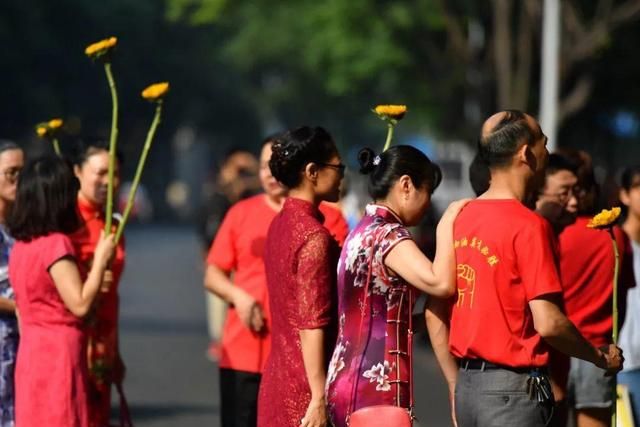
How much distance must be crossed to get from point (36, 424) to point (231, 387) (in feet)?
4.49

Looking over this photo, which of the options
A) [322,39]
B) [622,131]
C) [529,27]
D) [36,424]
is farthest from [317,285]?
[622,131]

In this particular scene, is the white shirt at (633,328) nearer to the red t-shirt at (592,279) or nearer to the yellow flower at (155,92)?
the red t-shirt at (592,279)

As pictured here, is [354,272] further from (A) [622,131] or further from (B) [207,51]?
(B) [207,51]

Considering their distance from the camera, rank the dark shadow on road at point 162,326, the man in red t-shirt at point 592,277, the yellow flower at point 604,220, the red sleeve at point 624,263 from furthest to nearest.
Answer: the dark shadow on road at point 162,326 < the man in red t-shirt at point 592,277 < the red sleeve at point 624,263 < the yellow flower at point 604,220

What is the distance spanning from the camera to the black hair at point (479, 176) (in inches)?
287

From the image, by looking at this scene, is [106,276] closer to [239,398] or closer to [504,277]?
[239,398]

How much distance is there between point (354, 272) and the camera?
19.9ft

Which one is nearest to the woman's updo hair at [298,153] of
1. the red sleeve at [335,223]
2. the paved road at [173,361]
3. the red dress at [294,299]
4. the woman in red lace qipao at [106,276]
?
the red dress at [294,299]

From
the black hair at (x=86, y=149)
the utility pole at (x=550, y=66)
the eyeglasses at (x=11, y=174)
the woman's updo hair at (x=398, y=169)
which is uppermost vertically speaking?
the utility pole at (x=550, y=66)

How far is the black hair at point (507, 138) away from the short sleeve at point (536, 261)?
0.85 feet

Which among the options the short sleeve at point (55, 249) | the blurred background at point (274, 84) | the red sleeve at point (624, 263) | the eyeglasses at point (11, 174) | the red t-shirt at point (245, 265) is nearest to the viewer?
the short sleeve at point (55, 249)

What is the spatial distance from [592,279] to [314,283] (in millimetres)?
1952

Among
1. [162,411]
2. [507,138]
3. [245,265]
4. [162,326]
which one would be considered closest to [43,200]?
[245,265]

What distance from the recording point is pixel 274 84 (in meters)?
77.8
